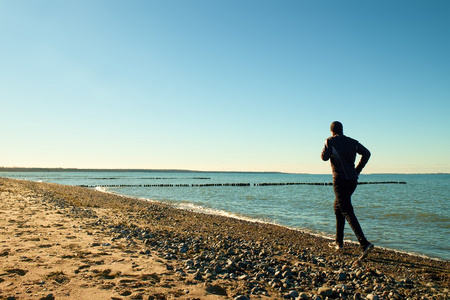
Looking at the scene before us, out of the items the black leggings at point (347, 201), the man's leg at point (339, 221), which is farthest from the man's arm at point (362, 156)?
the man's leg at point (339, 221)

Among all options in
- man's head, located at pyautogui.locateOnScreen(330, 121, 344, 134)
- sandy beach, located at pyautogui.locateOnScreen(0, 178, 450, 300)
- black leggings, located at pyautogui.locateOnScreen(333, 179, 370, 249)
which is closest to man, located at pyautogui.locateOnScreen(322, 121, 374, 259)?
black leggings, located at pyautogui.locateOnScreen(333, 179, 370, 249)

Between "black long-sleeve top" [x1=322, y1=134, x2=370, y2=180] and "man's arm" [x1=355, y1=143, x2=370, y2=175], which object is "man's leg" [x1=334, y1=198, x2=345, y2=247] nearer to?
"black long-sleeve top" [x1=322, y1=134, x2=370, y2=180]

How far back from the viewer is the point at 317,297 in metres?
4.41

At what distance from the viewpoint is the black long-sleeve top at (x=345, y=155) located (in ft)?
23.6

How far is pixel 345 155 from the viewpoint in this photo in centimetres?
718

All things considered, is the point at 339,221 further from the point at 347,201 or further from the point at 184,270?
the point at 184,270

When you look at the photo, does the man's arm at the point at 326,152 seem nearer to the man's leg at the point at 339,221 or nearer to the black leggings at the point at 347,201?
the black leggings at the point at 347,201

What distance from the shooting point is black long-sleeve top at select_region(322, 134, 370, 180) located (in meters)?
7.19

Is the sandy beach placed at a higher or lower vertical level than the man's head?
lower

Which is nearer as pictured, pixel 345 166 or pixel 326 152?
pixel 345 166

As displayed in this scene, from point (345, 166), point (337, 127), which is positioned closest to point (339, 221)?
point (345, 166)

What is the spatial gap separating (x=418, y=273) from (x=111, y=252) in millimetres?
7013

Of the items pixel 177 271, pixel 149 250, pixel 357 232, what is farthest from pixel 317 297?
pixel 149 250

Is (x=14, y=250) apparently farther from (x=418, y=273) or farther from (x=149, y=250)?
(x=418, y=273)
